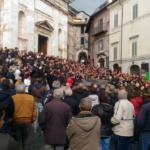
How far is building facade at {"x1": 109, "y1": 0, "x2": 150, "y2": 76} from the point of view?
3099cm

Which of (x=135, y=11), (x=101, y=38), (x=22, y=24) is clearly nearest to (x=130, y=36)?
(x=135, y=11)

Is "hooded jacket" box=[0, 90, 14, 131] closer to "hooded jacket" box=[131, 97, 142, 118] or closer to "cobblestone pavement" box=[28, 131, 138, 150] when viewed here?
"cobblestone pavement" box=[28, 131, 138, 150]


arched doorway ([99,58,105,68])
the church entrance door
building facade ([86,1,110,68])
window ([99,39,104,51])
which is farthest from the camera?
window ([99,39,104,51])

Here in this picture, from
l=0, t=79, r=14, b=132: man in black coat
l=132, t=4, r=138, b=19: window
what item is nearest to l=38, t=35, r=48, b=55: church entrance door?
l=132, t=4, r=138, b=19: window

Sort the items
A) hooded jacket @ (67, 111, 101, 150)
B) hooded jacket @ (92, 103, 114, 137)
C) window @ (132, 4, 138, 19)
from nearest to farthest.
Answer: hooded jacket @ (67, 111, 101, 150) → hooded jacket @ (92, 103, 114, 137) → window @ (132, 4, 138, 19)

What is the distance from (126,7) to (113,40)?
4.84m

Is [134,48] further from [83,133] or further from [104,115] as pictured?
[83,133]

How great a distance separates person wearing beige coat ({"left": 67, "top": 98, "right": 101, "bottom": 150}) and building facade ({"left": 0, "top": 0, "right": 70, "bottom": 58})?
2405 cm

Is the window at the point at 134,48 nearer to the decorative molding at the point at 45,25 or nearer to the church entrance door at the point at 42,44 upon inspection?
the decorative molding at the point at 45,25

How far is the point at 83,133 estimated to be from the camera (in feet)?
16.2

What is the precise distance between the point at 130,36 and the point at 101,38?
32.7 ft

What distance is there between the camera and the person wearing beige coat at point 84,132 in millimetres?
4926

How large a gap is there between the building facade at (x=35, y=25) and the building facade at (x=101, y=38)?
5.44m

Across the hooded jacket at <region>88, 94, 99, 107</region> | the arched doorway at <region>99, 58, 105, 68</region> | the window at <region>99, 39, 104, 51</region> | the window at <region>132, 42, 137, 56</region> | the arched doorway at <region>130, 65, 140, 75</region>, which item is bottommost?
the hooded jacket at <region>88, 94, 99, 107</region>
